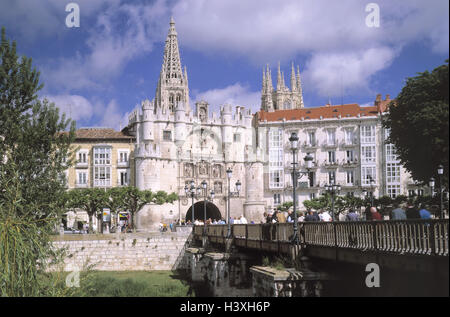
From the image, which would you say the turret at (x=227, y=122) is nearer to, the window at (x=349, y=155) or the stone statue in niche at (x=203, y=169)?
the stone statue in niche at (x=203, y=169)

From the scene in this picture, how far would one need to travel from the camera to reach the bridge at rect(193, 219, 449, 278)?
12.4m

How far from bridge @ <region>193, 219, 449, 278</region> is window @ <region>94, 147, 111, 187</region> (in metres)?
51.4

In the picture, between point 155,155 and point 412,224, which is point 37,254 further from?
point 155,155

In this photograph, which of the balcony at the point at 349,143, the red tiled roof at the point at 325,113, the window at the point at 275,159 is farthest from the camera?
the window at the point at 275,159

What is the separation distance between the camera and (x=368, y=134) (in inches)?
3004

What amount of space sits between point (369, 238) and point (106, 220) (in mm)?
59619

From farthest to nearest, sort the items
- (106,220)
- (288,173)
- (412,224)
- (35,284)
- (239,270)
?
1. (288,173)
2. (106,220)
3. (239,270)
4. (35,284)
5. (412,224)

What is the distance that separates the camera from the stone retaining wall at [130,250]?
48.1m

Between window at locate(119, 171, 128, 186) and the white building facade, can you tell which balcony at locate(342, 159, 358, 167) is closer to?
the white building facade

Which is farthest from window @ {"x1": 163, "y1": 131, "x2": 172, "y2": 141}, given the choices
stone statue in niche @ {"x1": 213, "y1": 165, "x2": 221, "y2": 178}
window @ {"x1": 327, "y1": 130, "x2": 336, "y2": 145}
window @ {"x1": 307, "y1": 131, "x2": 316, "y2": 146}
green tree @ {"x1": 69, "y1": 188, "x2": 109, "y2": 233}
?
window @ {"x1": 327, "y1": 130, "x2": 336, "y2": 145}

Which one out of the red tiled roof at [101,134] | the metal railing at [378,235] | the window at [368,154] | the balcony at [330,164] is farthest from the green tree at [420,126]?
the red tiled roof at [101,134]

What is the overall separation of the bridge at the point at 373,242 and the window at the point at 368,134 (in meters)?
54.2

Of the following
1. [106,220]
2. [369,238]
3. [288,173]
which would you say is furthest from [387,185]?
[369,238]
